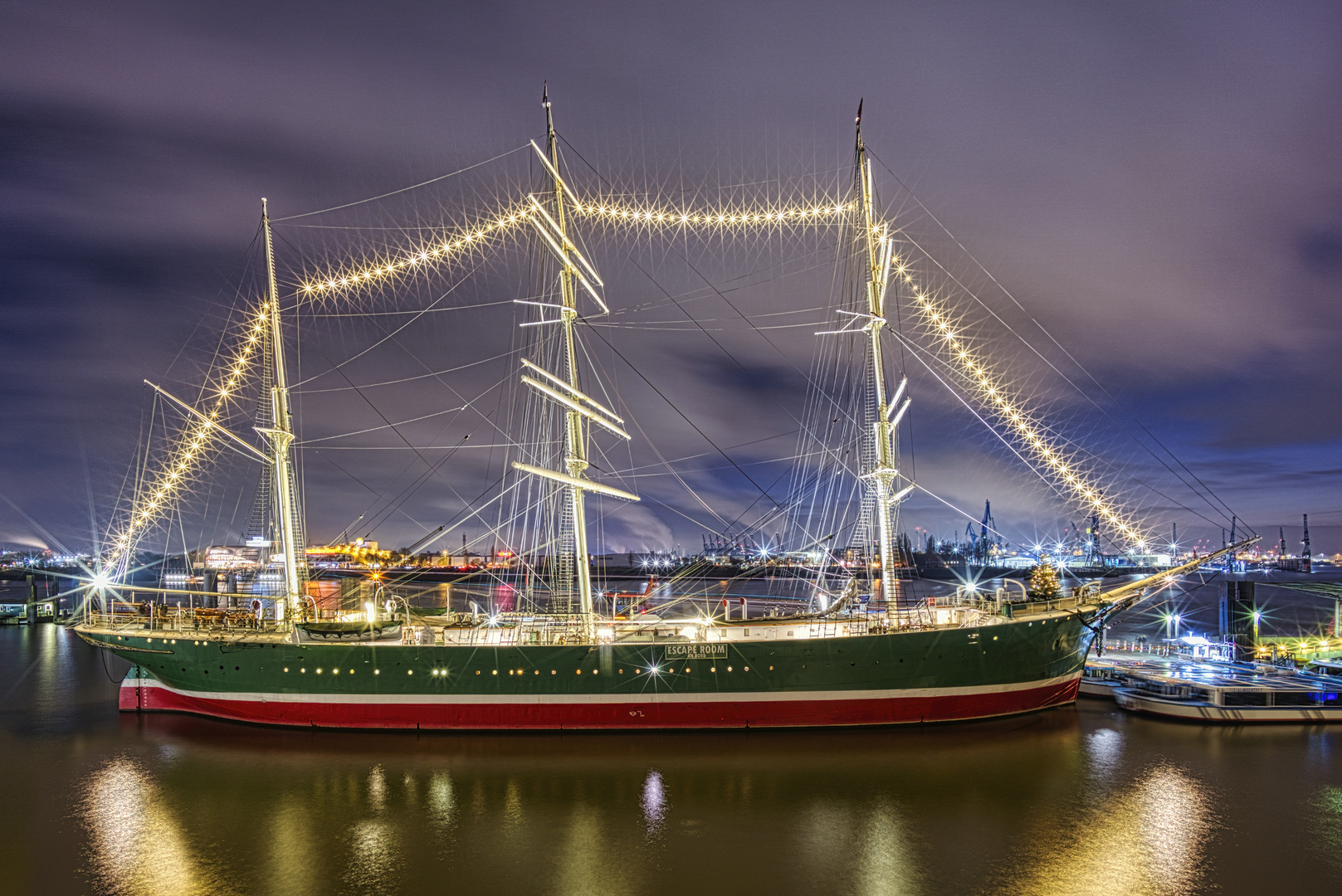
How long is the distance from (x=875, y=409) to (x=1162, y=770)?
13.6 m

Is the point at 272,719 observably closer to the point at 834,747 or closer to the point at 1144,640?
the point at 834,747

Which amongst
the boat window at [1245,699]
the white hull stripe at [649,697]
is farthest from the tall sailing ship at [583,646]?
the boat window at [1245,699]

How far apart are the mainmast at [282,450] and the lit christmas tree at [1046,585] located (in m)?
25.5

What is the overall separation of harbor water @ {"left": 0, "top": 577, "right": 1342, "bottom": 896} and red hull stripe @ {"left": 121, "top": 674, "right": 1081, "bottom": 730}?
16.2 inches

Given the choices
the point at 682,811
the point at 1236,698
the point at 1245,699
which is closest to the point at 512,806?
the point at 682,811

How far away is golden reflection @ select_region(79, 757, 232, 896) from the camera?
14.9m

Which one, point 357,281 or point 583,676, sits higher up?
point 357,281

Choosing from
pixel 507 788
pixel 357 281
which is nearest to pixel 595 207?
pixel 357 281

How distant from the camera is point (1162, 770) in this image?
68.6 feet

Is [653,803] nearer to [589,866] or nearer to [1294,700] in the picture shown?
[589,866]

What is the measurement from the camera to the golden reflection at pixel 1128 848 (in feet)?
47.3

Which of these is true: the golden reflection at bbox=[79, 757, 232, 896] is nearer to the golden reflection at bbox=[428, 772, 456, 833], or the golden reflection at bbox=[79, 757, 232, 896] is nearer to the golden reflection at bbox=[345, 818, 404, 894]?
the golden reflection at bbox=[345, 818, 404, 894]

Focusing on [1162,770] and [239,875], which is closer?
[239,875]

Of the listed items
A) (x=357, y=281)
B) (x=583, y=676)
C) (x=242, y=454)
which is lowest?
(x=583, y=676)
